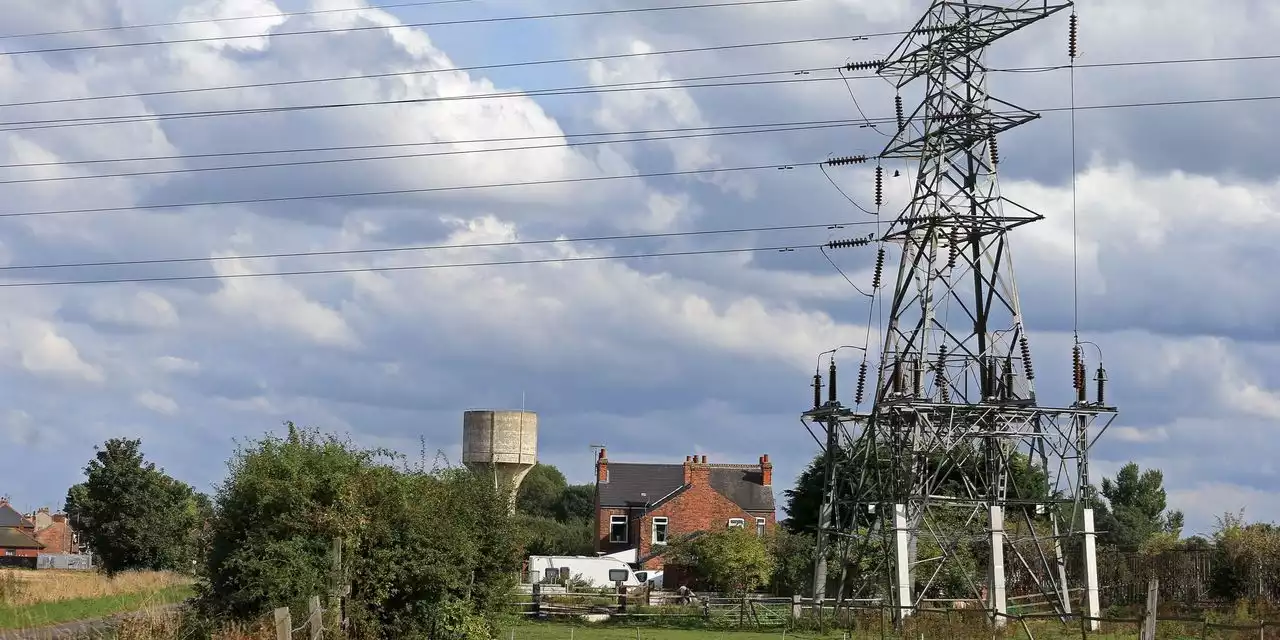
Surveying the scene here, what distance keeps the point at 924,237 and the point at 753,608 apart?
13.3 meters

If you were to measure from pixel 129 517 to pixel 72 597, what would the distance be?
2677cm

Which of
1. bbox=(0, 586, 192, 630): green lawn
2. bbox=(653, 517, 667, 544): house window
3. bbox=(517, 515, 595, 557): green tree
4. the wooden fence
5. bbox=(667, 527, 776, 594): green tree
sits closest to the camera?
the wooden fence

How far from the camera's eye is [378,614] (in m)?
29.9

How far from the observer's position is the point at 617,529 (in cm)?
8994

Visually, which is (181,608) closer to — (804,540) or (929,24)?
(929,24)

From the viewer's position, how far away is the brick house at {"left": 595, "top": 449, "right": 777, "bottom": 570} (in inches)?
3386

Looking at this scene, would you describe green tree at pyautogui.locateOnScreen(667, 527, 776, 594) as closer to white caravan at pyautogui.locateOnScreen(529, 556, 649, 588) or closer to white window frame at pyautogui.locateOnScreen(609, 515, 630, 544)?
white caravan at pyautogui.locateOnScreen(529, 556, 649, 588)

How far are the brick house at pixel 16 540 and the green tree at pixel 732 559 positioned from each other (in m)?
82.1

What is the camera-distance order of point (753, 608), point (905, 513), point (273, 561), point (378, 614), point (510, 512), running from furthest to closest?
1. point (753, 608)
2. point (905, 513)
3. point (510, 512)
4. point (378, 614)
5. point (273, 561)

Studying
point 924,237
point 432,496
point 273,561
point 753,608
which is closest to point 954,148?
point 924,237

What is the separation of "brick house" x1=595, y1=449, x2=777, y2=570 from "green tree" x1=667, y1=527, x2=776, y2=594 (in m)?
14.1

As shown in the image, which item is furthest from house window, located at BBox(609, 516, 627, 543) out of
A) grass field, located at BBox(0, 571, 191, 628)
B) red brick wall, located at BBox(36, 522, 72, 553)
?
red brick wall, located at BBox(36, 522, 72, 553)

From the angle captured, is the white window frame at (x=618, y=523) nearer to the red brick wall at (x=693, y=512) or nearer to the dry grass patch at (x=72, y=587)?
the red brick wall at (x=693, y=512)

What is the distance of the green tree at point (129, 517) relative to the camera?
71.9 meters
